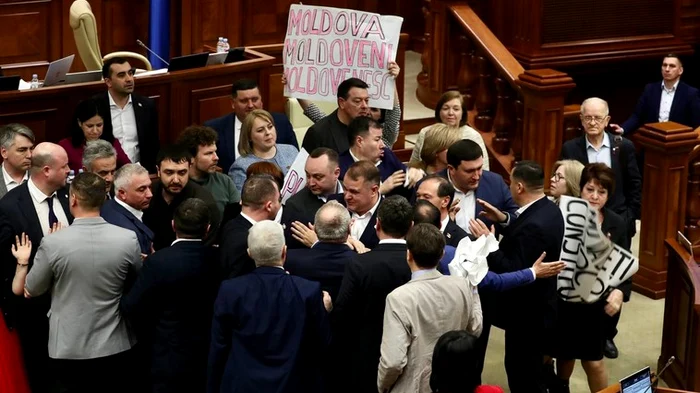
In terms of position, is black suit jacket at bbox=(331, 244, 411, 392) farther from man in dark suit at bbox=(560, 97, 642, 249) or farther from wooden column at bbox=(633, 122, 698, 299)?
wooden column at bbox=(633, 122, 698, 299)

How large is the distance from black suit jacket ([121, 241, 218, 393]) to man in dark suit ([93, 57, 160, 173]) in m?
2.34

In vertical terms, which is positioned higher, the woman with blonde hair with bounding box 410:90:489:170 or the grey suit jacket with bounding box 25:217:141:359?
the woman with blonde hair with bounding box 410:90:489:170

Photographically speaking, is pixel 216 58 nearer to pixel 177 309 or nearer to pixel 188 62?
pixel 188 62

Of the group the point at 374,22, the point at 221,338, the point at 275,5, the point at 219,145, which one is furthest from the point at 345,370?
the point at 275,5

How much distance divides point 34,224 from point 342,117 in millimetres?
2218

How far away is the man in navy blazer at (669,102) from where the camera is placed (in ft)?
33.2

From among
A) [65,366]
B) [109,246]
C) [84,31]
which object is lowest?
[65,366]

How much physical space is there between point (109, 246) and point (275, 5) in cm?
628

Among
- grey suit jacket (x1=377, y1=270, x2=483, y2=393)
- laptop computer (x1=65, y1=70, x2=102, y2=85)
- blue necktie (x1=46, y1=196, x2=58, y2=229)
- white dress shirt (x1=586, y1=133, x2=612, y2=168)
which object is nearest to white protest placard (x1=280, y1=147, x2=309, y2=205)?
blue necktie (x1=46, y1=196, x2=58, y2=229)

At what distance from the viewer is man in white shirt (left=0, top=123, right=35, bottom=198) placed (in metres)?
6.73

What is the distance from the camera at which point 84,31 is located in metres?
9.44

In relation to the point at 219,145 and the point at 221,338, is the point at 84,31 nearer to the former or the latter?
the point at 219,145

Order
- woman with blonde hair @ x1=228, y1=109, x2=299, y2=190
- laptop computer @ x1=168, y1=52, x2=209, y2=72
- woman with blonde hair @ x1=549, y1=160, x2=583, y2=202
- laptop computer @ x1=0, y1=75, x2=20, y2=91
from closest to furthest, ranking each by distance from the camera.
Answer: woman with blonde hair @ x1=549, y1=160, x2=583, y2=202 → woman with blonde hair @ x1=228, y1=109, x2=299, y2=190 → laptop computer @ x1=0, y1=75, x2=20, y2=91 → laptop computer @ x1=168, y1=52, x2=209, y2=72

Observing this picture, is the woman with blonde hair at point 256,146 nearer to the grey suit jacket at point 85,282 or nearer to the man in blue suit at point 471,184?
the man in blue suit at point 471,184
